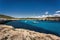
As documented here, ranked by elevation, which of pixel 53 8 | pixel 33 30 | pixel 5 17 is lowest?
pixel 33 30

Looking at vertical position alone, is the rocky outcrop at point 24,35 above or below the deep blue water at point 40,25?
below

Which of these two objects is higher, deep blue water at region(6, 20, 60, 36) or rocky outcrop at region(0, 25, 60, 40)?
deep blue water at region(6, 20, 60, 36)

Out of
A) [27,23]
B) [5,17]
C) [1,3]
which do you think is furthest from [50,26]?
[1,3]

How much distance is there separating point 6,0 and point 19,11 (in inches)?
19.2

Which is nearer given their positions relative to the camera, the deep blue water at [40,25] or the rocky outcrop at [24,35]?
the rocky outcrop at [24,35]

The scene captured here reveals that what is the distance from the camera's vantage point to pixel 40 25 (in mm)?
3258

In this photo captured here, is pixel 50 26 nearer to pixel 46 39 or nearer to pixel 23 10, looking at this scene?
pixel 46 39

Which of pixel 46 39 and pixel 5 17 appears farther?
pixel 5 17

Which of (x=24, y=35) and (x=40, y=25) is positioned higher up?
(x=40, y=25)

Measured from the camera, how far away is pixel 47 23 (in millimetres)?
3209

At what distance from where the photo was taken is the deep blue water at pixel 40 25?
124 inches

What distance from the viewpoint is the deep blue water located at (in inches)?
124

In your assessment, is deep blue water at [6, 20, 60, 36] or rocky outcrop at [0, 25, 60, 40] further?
deep blue water at [6, 20, 60, 36]

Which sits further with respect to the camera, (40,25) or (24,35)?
(40,25)
